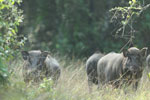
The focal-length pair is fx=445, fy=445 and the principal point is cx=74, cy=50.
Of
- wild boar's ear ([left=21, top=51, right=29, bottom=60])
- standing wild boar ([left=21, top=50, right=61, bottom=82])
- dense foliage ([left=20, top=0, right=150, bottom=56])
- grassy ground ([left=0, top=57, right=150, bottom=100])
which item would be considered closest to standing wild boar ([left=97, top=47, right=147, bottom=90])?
grassy ground ([left=0, top=57, right=150, bottom=100])

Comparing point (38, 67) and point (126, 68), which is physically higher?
point (38, 67)

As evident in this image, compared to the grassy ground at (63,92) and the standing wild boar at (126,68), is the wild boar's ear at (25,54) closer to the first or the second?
the grassy ground at (63,92)

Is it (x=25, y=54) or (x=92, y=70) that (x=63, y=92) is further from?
(x=92, y=70)

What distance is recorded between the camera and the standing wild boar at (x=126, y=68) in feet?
36.9

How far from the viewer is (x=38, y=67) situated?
1202cm

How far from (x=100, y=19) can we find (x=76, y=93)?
20742 mm

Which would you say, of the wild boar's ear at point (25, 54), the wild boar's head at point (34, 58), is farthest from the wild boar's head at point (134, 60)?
the wild boar's ear at point (25, 54)

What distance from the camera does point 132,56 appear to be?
37.2 ft

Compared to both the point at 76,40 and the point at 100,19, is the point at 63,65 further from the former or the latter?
the point at 100,19

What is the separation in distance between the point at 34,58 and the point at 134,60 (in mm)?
2755

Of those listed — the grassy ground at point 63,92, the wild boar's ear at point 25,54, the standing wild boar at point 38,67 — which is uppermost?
the wild boar's ear at point 25,54

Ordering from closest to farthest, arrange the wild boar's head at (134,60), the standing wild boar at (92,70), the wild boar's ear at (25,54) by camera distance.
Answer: the wild boar's head at (134,60)
the wild boar's ear at (25,54)
the standing wild boar at (92,70)

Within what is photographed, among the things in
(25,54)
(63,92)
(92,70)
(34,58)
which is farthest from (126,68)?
(25,54)

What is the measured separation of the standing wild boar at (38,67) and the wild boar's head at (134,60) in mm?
1940
